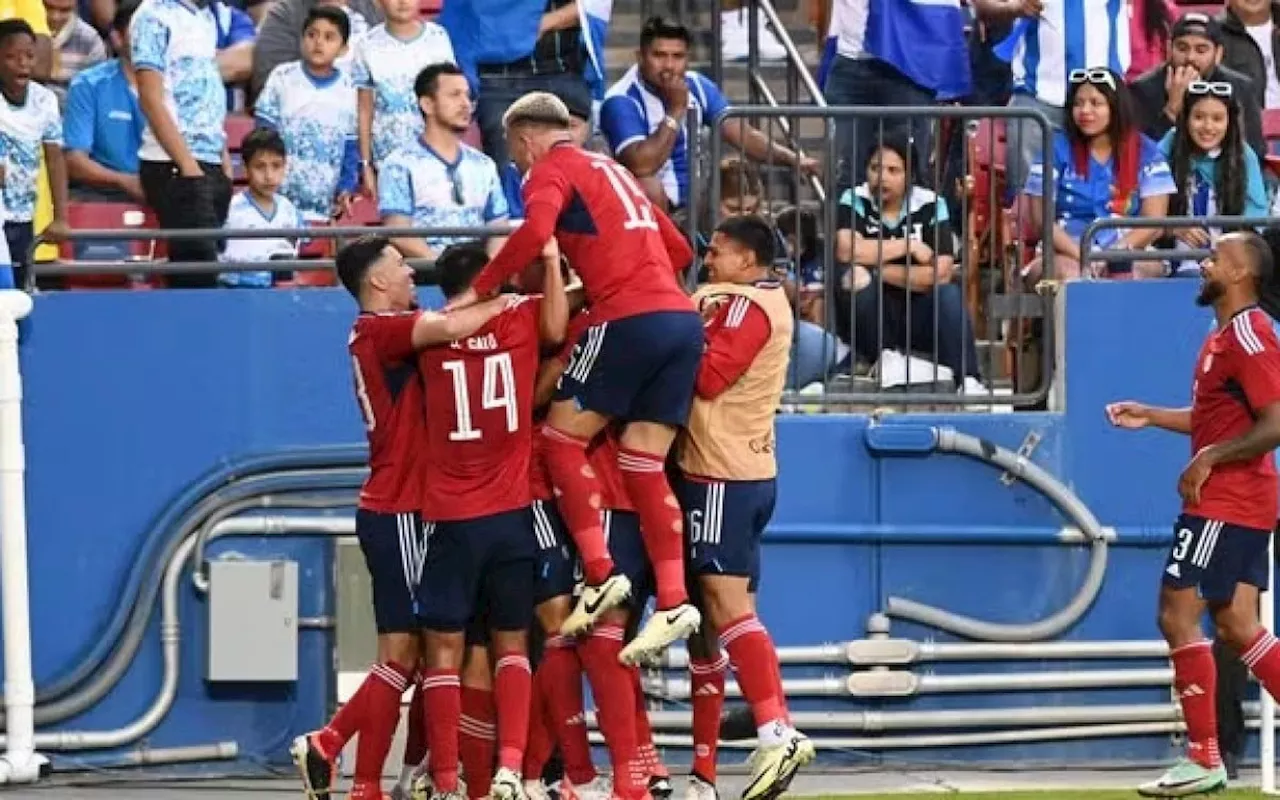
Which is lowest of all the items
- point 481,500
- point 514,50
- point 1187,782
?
point 1187,782

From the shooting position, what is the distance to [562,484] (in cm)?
1291

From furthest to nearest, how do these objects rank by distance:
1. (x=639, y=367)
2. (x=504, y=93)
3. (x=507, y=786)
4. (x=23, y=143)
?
1. (x=504, y=93)
2. (x=23, y=143)
3. (x=639, y=367)
4. (x=507, y=786)

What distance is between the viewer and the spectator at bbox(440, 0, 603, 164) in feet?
55.2

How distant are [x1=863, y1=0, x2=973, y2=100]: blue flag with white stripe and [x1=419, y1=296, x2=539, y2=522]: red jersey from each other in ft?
14.9

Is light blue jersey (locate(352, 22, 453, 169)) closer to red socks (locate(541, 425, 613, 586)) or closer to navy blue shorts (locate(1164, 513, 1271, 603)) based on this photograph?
red socks (locate(541, 425, 613, 586))

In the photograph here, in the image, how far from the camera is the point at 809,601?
51.7 ft

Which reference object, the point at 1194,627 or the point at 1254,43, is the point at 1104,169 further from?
the point at 1194,627

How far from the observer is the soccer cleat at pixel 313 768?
13.3 meters

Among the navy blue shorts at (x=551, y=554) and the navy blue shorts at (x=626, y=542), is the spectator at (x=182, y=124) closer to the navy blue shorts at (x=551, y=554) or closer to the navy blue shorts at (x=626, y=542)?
the navy blue shorts at (x=551, y=554)

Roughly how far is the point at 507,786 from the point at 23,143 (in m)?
4.56

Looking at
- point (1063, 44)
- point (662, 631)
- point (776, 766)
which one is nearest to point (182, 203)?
point (662, 631)

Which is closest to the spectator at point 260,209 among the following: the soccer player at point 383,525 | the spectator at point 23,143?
the spectator at point 23,143

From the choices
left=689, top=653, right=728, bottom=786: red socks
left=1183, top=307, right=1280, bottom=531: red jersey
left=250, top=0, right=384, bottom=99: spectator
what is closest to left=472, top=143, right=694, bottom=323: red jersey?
left=689, top=653, right=728, bottom=786: red socks

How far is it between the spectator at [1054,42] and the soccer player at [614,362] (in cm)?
454
